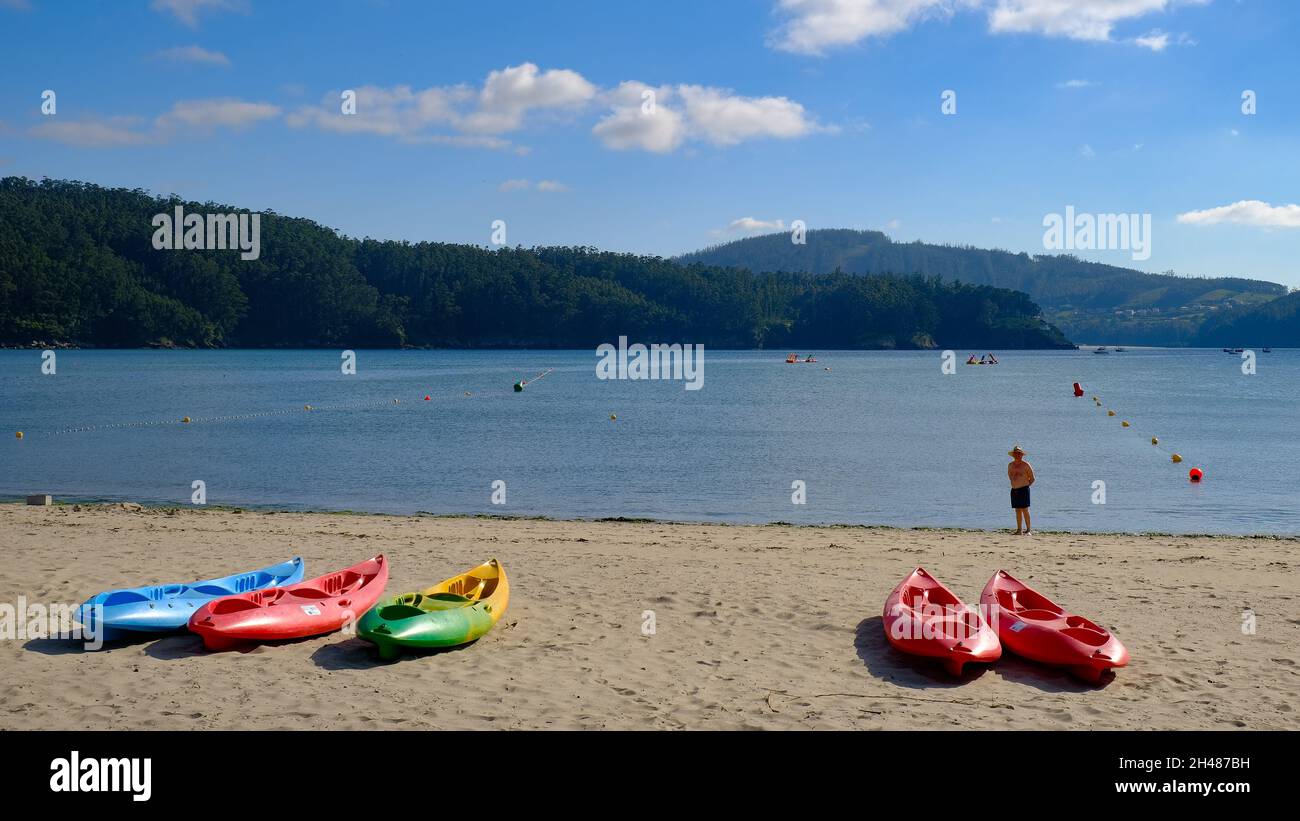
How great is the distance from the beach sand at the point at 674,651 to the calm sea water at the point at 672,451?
6.73 metres

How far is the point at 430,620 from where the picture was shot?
10430 mm

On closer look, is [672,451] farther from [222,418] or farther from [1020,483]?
[222,418]


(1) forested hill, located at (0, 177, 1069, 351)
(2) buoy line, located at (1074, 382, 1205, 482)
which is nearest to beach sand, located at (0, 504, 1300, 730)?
(2) buoy line, located at (1074, 382, 1205, 482)

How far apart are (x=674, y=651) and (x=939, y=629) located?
2711mm

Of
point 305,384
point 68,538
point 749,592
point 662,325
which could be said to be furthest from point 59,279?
point 749,592

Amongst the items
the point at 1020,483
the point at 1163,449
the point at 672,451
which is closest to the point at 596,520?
the point at 1020,483

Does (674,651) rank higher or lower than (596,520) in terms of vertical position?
higher

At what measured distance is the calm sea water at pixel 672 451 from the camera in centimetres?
2452

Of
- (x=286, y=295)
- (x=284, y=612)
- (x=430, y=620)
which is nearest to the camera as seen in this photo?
(x=430, y=620)

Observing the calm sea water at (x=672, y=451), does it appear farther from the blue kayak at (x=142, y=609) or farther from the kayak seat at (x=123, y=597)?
the kayak seat at (x=123, y=597)

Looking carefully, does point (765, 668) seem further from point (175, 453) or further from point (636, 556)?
point (175, 453)

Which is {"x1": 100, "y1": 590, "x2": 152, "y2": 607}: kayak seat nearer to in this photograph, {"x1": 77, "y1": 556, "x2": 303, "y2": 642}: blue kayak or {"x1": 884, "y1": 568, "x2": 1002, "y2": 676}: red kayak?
{"x1": 77, "y1": 556, "x2": 303, "y2": 642}: blue kayak

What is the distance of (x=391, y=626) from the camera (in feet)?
33.5
